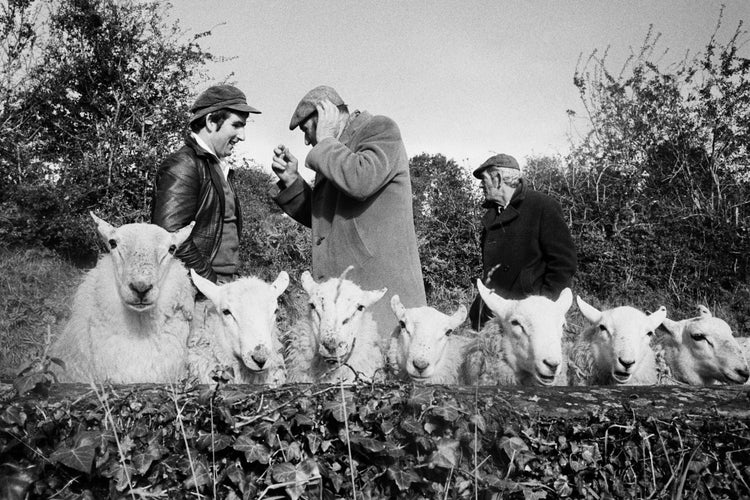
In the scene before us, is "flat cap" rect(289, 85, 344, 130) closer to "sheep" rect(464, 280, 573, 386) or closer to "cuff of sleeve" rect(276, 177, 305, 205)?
"cuff of sleeve" rect(276, 177, 305, 205)

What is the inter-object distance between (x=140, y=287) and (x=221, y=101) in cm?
178

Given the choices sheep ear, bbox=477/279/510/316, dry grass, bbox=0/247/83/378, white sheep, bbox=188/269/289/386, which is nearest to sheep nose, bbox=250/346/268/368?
white sheep, bbox=188/269/289/386

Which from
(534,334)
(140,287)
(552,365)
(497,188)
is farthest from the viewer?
(497,188)

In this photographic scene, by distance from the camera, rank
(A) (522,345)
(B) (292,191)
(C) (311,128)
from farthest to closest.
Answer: (B) (292,191), (C) (311,128), (A) (522,345)

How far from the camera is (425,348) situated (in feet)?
13.0

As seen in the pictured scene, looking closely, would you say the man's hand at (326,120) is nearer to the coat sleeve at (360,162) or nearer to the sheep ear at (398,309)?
the coat sleeve at (360,162)

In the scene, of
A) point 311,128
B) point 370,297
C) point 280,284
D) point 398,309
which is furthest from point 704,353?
point 311,128

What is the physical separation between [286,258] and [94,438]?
437 inches

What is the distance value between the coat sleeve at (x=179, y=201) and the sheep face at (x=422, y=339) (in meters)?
1.53

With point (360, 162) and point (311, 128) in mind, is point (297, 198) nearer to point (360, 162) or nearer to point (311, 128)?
point (311, 128)

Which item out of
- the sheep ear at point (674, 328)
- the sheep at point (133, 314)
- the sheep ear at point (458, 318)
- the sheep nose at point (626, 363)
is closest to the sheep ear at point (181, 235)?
the sheep at point (133, 314)

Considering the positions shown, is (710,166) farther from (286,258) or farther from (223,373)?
(223,373)

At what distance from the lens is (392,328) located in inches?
190

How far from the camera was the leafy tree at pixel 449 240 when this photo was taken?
1312cm
